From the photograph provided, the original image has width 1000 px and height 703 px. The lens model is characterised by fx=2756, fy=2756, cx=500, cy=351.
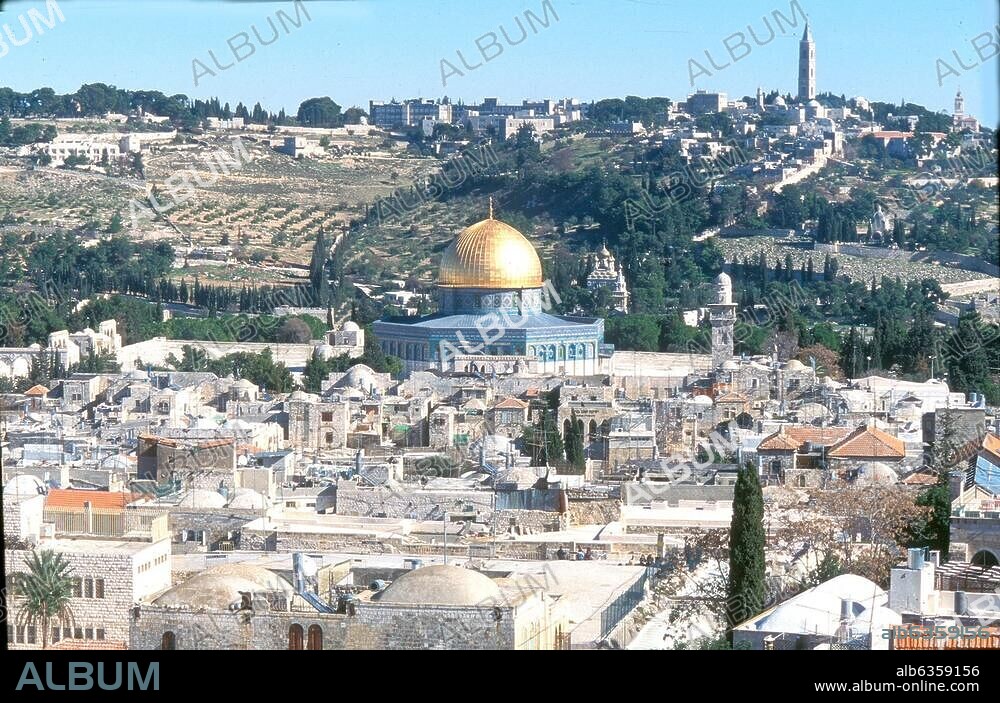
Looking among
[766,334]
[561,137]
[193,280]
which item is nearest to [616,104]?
[561,137]

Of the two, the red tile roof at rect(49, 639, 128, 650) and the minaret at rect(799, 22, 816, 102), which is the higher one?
the minaret at rect(799, 22, 816, 102)

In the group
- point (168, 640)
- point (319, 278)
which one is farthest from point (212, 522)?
point (319, 278)

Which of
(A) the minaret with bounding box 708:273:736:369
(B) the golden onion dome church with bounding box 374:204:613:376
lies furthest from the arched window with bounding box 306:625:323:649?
(A) the minaret with bounding box 708:273:736:369

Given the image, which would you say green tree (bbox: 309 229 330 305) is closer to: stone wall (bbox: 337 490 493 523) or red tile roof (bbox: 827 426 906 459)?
red tile roof (bbox: 827 426 906 459)

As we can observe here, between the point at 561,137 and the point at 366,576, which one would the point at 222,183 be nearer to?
the point at 561,137

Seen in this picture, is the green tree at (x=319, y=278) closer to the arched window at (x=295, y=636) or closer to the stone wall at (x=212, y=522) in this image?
the stone wall at (x=212, y=522)
